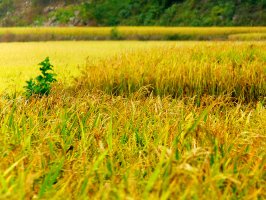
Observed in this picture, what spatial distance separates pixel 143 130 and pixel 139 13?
1709 inches

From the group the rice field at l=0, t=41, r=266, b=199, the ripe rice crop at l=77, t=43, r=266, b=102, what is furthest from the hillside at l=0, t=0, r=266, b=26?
the ripe rice crop at l=77, t=43, r=266, b=102

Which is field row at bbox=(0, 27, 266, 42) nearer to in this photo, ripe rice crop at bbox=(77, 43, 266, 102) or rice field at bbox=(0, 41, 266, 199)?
rice field at bbox=(0, 41, 266, 199)

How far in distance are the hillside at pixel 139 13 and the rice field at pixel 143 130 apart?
102 ft

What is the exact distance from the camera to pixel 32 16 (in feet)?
168

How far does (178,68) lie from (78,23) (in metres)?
39.9

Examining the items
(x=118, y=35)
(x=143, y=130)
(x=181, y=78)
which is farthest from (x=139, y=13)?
(x=143, y=130)

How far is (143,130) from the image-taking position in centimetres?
297

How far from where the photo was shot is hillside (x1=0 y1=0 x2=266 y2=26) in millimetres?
40094

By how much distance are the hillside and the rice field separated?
31.0 metres

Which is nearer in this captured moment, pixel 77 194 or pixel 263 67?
pixel 77 194

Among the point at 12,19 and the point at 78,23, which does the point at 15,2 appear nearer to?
the point at 12,19

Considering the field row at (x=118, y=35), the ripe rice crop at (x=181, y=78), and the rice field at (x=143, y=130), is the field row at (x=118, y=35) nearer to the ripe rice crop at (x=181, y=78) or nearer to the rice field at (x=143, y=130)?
the rice field at (x=143, y=130)

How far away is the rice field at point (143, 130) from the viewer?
1848 millimetres

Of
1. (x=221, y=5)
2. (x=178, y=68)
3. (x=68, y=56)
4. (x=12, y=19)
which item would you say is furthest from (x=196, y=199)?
(x=12, y=19)
